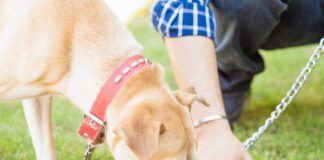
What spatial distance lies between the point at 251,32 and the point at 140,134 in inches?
78.9

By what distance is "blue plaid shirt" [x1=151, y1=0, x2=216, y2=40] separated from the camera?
10.9ft

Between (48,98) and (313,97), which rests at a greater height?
(48,98)

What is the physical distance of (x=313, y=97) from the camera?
5.12 metres

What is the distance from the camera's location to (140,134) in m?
2.33

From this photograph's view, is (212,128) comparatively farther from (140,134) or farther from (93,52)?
(140,134)

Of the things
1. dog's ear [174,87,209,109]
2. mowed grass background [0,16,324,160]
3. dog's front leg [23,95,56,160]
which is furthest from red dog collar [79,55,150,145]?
mowed grass background [0,16,324,160]

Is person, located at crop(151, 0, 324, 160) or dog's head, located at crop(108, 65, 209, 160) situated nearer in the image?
dog's head, located at crop(108, 65, 209, 160)

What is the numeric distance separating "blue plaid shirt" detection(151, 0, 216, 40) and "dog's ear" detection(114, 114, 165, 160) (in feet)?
3.28

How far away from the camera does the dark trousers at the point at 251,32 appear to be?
13.1 ft

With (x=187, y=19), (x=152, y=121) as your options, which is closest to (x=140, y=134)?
(x=152, y=121)

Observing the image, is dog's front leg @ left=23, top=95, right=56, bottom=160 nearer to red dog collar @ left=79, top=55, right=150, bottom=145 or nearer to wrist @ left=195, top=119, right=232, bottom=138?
red dog collar @ left=79, top=55, right=150, bottom=145

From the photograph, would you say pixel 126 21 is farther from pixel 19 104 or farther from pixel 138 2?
pixel 19 104

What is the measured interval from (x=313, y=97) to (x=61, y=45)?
2825mm

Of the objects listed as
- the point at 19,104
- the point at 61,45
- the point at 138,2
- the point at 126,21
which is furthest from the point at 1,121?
the point at 138,2
